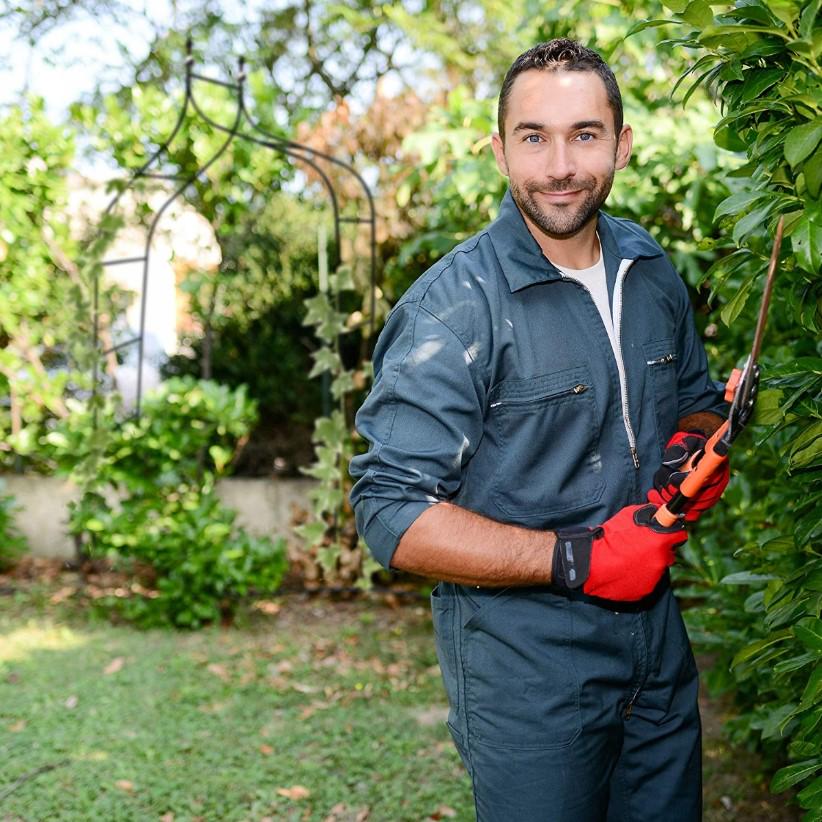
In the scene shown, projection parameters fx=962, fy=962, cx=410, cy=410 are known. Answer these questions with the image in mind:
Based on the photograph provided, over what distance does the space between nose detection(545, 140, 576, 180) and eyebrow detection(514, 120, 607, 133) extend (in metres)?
0.04

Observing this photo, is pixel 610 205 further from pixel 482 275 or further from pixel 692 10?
pixel 692 10

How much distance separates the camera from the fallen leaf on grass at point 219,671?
15.0 feet

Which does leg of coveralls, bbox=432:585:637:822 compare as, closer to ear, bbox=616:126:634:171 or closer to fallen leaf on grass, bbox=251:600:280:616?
ear, bbox=616:126:634:171

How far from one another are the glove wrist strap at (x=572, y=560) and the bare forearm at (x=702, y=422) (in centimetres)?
47

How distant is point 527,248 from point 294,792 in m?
2.47

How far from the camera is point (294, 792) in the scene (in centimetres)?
354

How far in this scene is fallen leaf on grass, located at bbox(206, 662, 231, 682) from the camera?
15.0ft

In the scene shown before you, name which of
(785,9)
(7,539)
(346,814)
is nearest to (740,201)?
(785,9)

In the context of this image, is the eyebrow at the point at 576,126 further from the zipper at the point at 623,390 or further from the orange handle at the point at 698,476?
the orange handle at the point at 698,476

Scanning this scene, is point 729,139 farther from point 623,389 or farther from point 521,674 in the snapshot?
point 521,674

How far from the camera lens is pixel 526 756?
177 cm

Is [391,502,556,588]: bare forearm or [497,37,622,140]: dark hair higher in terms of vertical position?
[497,37,622,140]: dark hair

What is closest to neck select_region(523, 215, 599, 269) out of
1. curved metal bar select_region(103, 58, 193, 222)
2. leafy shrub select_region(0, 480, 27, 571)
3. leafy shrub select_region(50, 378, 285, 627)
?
curved metal bar select_region(103, 58, 193, 222)

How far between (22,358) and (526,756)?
5165 millimetres
